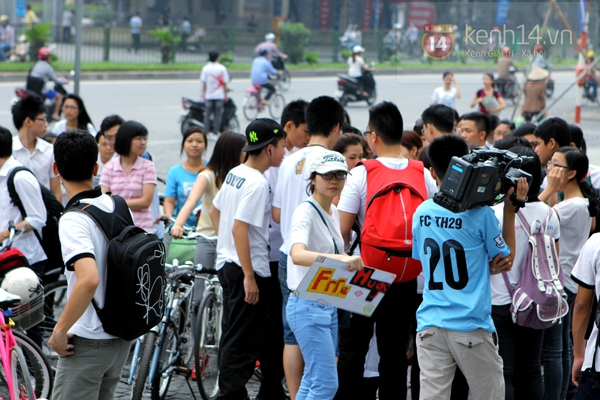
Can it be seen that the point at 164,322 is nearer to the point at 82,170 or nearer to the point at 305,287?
the point at 305,287

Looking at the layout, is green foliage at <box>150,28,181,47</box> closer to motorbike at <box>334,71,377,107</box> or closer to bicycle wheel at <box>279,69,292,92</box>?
bicycle wheel at <box>279,69,292,92</box>

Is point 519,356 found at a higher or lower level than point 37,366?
higher

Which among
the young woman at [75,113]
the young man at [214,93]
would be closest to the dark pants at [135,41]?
the young man at [214,93]

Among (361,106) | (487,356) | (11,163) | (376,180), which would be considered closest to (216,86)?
(361,106)

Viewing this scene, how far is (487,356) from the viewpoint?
143 inches

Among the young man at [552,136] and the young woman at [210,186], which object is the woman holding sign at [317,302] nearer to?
the young woman at [210,186]

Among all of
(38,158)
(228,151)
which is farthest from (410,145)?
(38,158)

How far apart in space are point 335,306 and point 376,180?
0.77 m

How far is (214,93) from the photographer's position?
50.3 feet

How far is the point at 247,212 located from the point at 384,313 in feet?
3.26

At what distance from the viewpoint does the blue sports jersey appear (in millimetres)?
3619

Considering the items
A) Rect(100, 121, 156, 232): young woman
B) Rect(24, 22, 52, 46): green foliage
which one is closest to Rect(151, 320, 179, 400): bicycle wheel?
Rect(100, 121, 156, 232): young woman

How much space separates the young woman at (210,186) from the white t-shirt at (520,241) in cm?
201

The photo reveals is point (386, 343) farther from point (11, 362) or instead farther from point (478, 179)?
point (11, 362)
